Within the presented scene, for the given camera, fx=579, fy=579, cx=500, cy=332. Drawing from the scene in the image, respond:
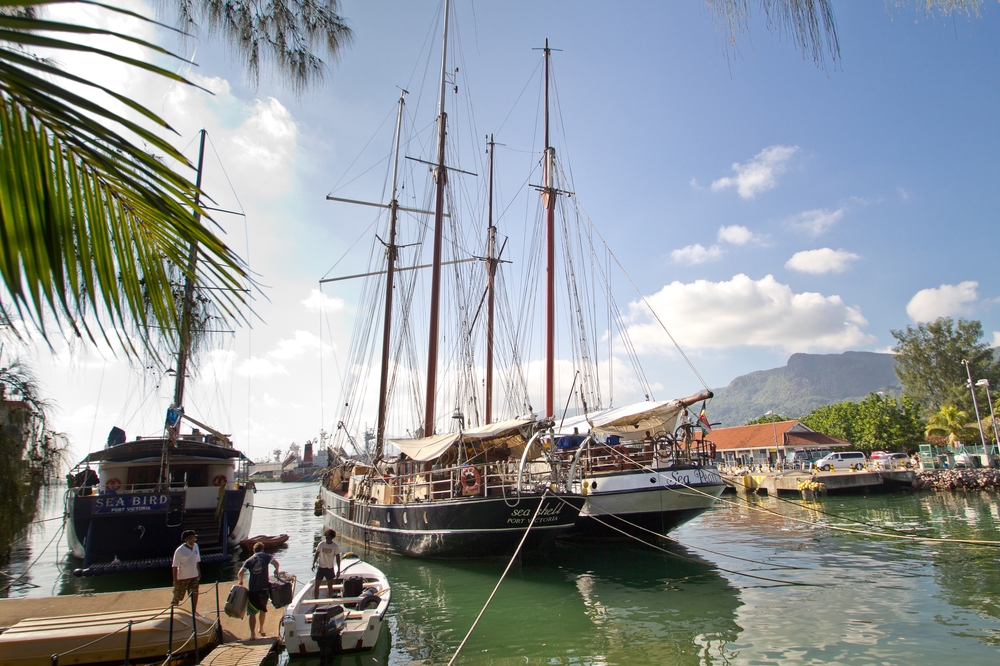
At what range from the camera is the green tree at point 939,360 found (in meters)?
63.2

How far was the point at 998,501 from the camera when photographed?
3186 centimetres

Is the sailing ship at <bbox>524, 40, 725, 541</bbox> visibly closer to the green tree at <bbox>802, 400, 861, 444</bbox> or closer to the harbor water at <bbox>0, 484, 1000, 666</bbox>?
the harbor water at <bbox>0, 484, 1000, 666</bbox>

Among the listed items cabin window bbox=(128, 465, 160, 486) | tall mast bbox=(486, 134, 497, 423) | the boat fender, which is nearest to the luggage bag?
the boat fender

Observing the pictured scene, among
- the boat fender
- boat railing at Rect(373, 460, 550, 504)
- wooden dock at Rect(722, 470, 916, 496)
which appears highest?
boat railing at Rect(373, 460, 550, 504)

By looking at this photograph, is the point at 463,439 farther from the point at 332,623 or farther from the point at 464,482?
the point at 332,623

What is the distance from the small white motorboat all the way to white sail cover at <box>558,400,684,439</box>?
12.1m

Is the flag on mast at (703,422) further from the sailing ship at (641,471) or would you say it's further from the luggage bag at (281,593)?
the luggage bag at (281,593)

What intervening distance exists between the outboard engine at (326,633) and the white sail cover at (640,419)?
13.1 metres

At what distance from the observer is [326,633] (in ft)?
30.6

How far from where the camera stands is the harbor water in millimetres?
9836

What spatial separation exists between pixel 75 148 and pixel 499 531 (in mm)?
16477

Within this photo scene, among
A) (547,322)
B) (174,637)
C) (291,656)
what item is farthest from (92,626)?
(547,322)

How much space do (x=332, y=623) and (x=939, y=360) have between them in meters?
75.3

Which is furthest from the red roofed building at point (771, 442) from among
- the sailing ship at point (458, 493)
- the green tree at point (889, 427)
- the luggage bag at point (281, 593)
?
the luggage bag at point (281, 593)
